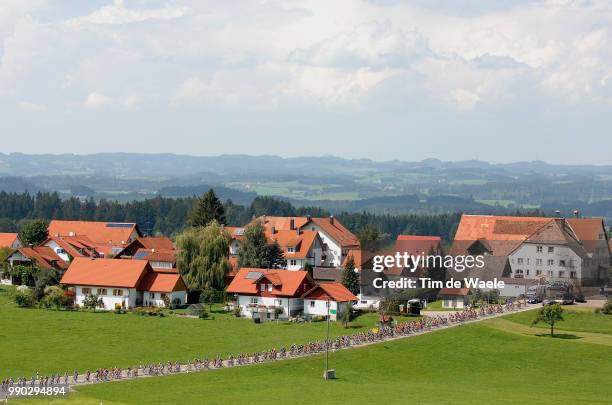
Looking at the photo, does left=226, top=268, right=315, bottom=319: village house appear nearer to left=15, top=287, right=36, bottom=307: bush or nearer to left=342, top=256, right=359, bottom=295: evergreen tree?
left=342, top=256, right=359, bottom=295: evergreen tree

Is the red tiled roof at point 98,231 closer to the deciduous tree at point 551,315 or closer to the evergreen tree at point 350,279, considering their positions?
the evergreen tree at point 350,279

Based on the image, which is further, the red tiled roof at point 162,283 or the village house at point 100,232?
the village house at point 100,232

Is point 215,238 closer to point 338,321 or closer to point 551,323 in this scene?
A: point 338,321

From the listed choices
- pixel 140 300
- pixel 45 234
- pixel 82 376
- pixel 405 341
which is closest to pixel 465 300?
pixel 405 341

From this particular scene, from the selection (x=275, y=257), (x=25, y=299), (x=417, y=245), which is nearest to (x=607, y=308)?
(x=417, y=245)

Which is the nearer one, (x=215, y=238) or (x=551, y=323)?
(x=551, y=323)

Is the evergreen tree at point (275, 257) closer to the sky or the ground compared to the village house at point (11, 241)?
closer to the ground

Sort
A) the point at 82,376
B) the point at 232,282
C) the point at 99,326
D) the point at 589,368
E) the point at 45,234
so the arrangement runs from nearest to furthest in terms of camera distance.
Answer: the point at 82,376 < the point at 589,368 < the point at 99,326 < the point at 232,282 < the point at 45,234

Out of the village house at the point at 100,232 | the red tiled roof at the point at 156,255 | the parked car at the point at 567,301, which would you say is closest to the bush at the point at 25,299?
the red tiled roof at the point at 156,255
